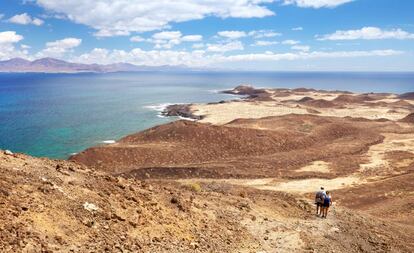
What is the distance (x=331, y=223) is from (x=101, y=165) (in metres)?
30.0

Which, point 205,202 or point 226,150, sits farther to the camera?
point 226,150

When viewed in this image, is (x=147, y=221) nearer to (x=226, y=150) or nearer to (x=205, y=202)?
(x=205, y=202)

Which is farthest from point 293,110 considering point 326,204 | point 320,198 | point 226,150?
point 326,204

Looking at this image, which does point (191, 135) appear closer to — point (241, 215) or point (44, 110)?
point (241, 215)

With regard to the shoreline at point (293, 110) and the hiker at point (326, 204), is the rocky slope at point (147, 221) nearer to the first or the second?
the hiker at point (326, 204)

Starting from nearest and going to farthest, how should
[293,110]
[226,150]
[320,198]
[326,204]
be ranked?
[326,204]
[320,198]
[226,150]
[293,110]

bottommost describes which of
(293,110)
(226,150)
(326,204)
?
(226,150)

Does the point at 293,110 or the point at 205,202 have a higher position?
the point at 205,202

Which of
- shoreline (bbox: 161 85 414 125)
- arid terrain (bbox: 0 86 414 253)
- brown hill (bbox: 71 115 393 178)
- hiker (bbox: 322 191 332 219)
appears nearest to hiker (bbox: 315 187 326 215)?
hiker (bbox: 322 191 332 219)

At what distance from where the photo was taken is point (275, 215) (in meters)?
20.1

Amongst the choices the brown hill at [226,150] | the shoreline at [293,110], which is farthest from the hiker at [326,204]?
the shoreline at [293,110]

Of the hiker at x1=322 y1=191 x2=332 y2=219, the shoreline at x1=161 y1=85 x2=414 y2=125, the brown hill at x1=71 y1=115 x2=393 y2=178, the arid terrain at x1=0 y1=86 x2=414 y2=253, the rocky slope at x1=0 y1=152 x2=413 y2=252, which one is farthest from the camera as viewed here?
the shoreline at x1=161 y1=85 x2=414 y2=125

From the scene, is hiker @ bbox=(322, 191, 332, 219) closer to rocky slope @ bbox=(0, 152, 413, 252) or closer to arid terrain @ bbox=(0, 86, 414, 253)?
rocky slope @ bbox=(0, 152, 413, 252)

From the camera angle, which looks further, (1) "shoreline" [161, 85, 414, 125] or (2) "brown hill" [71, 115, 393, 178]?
(1) "shoreline" [161, 85, 414, 125]
